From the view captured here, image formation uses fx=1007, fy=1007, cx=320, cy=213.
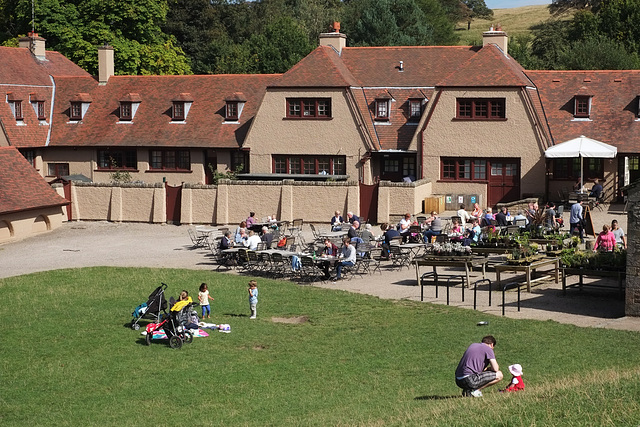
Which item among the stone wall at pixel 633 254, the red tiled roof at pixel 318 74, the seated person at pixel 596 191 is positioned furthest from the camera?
the red tiled roof at pixel 318 74


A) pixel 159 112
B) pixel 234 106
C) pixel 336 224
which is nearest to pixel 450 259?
pixel 336 224

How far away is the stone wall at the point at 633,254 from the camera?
25.0 m

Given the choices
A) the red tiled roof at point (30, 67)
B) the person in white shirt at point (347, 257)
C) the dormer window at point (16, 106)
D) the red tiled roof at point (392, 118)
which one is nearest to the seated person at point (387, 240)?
the person in white shirt at point (347, 257)

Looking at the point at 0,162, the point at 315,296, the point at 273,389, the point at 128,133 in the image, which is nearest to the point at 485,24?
the point at 128,133

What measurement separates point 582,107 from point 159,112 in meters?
22.4

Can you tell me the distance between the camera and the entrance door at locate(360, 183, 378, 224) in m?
44.3

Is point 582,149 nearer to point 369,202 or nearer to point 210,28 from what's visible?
point 369,202

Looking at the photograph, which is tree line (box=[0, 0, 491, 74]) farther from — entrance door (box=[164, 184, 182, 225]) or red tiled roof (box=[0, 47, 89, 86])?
entrance door (box=[164, 184, 182, 225])

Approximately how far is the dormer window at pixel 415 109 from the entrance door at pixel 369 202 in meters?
7.91

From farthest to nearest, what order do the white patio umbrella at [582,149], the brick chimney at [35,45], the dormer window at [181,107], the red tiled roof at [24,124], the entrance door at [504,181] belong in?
the brick chimney at [35,45] < the dormer window at [181,107] < the red tiled roof at [24,124] < the entrance door at [504,181] < the white patio umbrella at [582,149]

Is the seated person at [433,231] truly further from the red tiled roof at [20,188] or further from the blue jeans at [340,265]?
the red tiled roof at [20,188]

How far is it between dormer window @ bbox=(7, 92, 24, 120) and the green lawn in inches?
1052

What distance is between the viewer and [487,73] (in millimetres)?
47812

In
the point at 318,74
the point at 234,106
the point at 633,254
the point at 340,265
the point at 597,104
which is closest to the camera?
the point at 633,254
